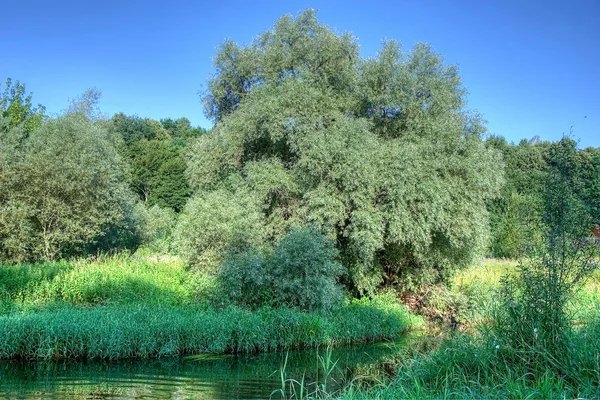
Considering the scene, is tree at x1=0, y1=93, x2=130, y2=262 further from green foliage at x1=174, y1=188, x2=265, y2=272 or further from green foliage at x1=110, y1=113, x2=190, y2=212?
green foliage at x1=110, y1=113, x2=190, y2=212

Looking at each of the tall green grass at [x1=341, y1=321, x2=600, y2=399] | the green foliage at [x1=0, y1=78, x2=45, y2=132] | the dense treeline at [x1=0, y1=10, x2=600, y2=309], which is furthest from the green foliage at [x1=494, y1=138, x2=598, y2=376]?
the green foliage at [x1=0, y1=78, x2=45, y2=132]

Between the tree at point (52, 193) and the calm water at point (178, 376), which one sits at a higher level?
the tree at point (52, 193)

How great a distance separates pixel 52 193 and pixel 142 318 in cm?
973

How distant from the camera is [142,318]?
1605cm

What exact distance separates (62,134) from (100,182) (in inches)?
116

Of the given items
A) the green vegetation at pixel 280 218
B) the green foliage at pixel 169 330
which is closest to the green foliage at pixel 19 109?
the green vegetation at pixel 280 218

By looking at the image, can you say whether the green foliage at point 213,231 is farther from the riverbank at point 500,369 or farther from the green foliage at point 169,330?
the riverbank at point 500,369

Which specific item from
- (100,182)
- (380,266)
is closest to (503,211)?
(380,266)

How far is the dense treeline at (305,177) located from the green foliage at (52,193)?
0.26ft

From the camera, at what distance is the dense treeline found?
19609 millimetres

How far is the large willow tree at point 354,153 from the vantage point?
19906mm

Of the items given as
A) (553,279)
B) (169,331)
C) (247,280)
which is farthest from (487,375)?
(247,280)

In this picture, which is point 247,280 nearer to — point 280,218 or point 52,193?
Result: point 280,218

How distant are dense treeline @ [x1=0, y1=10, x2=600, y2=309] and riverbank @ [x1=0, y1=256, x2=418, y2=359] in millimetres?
1173
